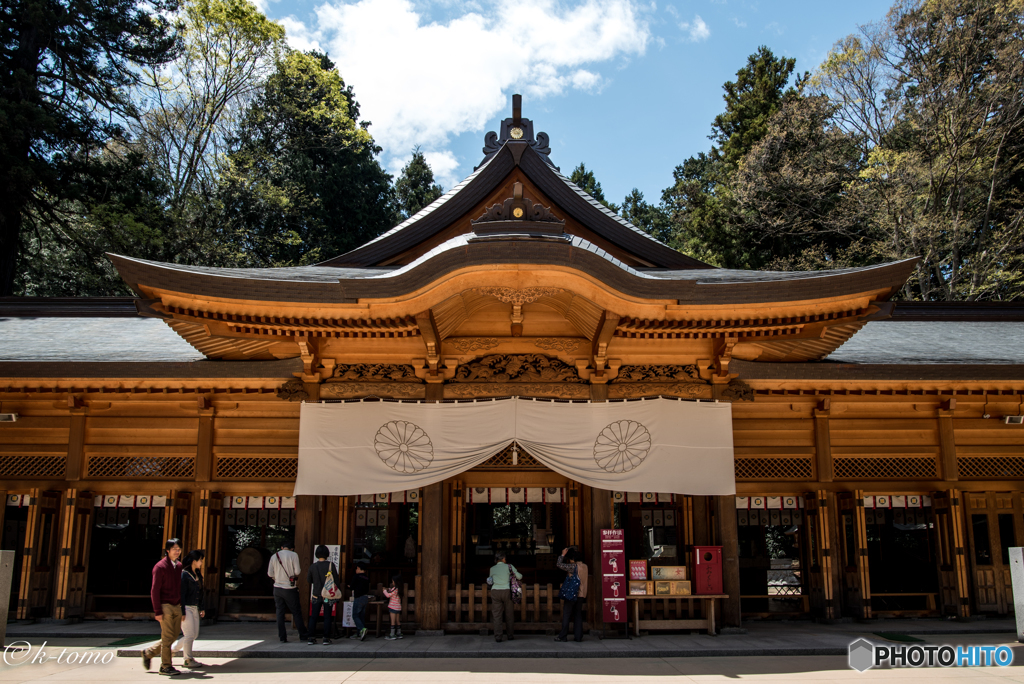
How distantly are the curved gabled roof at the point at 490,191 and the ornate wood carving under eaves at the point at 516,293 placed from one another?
2.59 meters

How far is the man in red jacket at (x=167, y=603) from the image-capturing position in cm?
724

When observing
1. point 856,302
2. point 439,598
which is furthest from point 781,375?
point 439,598

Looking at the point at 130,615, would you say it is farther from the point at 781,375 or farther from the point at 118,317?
the point at 781,375

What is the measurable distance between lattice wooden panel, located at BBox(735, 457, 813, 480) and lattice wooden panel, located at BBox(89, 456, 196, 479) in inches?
345

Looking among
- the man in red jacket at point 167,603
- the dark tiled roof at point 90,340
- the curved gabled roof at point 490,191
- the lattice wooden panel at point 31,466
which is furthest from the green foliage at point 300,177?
the man in red jacket at point 167,603

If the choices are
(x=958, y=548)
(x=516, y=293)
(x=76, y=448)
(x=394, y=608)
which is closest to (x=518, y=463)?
(x=394, y=608)

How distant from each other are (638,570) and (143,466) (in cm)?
785

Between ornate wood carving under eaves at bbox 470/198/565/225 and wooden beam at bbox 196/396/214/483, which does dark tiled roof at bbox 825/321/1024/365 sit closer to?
ornate wood carving under eaves at bbox 470/198/565/225

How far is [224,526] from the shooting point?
35.8 ft

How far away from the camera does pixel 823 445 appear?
1084cm

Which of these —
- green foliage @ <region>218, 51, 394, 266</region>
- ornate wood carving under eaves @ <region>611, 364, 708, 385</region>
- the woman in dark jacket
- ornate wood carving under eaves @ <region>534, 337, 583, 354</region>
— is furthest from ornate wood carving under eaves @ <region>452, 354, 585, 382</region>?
green foliage @ <region>218, 51, 394, 266</region>

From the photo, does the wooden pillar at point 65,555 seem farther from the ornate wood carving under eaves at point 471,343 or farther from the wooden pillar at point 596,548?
the wooden pillar at point 596,548

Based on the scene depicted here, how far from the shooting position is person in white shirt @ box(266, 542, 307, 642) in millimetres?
8805

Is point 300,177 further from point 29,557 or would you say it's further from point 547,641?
point 547,641
